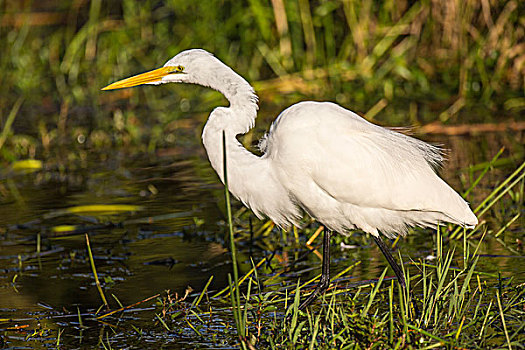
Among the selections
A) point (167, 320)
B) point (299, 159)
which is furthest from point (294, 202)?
point (167, 320)

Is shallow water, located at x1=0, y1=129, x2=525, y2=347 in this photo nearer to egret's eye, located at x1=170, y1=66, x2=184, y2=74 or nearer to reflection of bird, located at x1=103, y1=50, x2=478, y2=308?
reflection of bird, located at x1=103, y1=50, x2=478, y2=308

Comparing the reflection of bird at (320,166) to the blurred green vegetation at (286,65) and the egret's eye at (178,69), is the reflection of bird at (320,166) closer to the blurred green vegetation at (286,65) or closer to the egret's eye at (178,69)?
the egret's eye at (178,69)

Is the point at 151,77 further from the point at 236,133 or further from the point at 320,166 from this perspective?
the point at 320,166

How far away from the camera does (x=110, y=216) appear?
5.43 metres

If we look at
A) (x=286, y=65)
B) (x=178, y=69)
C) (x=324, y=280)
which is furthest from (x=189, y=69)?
(x=286, y=65)

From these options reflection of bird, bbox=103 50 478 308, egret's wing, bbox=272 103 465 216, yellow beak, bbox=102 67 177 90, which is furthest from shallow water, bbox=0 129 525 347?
yellow beak, bbox=102 67 177 90

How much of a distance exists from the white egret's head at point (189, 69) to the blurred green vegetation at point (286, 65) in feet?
9.59

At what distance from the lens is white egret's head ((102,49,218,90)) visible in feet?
12.2

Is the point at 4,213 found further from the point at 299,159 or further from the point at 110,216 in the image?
the point at 299,159

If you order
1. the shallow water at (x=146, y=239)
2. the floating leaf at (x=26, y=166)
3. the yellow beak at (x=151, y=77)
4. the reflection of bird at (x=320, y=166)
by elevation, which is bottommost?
the shallow water at (x=146, y=239)

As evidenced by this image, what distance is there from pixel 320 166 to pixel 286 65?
13.9 ft

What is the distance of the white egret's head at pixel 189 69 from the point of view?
3.73 meters

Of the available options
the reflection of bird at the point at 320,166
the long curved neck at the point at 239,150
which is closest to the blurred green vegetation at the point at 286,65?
the reflection of bird at the point at 320,166

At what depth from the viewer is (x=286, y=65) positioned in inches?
303
